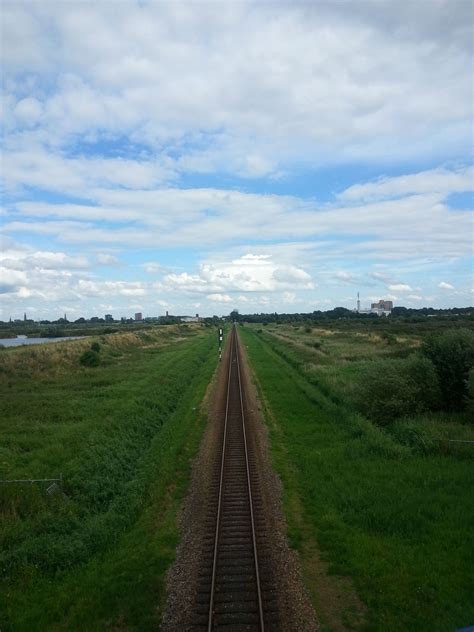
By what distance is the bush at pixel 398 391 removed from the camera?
2159cm

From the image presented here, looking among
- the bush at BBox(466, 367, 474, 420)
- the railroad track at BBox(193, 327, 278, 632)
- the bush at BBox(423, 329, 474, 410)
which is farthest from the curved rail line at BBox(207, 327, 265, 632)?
the bush at BBox(423, 329, 474, 410)

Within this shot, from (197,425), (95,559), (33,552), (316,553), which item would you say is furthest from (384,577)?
(197,425)

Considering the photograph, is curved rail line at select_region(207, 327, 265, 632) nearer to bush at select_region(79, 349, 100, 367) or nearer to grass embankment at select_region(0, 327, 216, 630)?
grass embankment at select_region(0, 327, 216, 630)

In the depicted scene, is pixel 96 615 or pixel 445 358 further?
pixel 445 358

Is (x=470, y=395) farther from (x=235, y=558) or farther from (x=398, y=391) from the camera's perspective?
(x=235, y=558)

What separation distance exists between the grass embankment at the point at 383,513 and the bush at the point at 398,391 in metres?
0.96

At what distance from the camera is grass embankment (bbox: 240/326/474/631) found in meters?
8.70

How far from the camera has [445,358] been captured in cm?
2311

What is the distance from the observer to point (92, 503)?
13586 millimetres

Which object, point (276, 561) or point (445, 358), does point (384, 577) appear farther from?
point (445, 358)

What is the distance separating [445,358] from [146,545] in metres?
17.5

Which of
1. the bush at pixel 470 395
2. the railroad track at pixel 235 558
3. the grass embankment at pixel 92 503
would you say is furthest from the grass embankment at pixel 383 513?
the grass embankment at pixel 92 503

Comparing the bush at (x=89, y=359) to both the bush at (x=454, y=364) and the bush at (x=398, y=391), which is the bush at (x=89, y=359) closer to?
the bush at (x=398, y=391)

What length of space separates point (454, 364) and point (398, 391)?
3.40 metres
